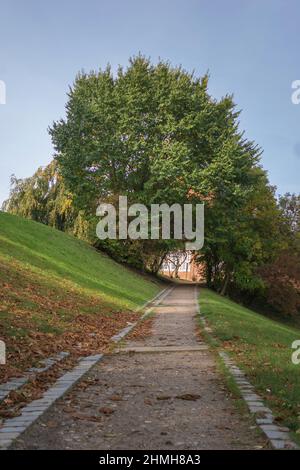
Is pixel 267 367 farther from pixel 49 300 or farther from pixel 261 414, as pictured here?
pixel 49 300

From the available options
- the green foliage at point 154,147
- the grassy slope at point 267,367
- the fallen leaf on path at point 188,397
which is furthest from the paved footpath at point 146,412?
the green foliage at point 154,147

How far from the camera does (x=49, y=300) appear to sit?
14609 mm

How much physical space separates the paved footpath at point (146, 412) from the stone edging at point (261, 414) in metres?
0.14

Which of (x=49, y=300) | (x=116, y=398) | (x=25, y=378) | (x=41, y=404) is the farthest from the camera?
(x=49, y=300)

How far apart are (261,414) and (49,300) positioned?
984cm

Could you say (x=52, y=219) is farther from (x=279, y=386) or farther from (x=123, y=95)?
(x=279, y=386)

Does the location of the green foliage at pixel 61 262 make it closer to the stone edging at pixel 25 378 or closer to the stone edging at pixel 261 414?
the stone edging at pixel 25 378

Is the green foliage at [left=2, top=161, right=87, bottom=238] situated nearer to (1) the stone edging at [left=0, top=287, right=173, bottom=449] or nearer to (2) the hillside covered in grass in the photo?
(2) the hillside covered in grass

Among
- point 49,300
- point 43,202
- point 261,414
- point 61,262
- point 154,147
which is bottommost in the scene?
point 261,414

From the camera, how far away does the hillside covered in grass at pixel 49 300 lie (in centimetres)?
989

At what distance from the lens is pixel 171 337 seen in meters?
12.9

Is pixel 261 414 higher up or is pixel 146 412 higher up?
pixel 261 414

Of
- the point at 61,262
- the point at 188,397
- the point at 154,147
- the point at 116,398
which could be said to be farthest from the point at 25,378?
the point at 154,147

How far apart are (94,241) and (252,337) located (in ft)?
88.0
